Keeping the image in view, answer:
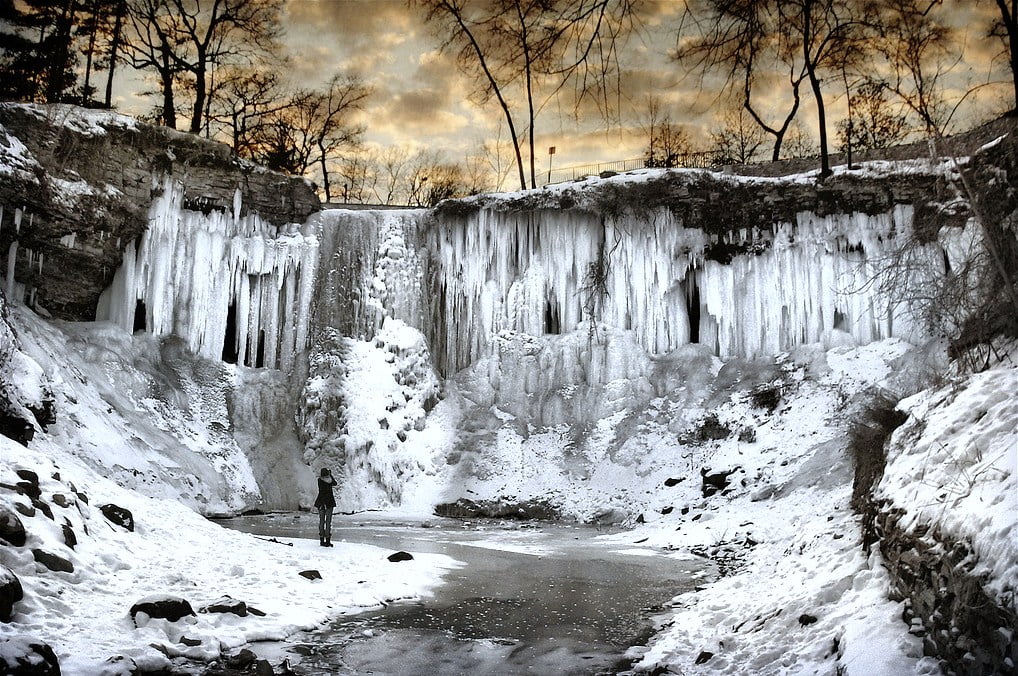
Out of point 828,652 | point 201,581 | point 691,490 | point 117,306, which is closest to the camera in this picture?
point 828,652

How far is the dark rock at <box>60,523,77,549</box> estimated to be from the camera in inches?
344

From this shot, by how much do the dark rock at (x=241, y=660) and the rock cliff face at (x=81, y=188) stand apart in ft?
57.5

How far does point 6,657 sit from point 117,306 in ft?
65.1

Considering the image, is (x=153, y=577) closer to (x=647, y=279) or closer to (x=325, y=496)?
(x=325, y=496)

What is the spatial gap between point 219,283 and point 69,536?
16973 millimetres

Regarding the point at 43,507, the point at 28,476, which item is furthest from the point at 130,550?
the point at 28,476

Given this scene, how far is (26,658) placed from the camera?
547 centimetres

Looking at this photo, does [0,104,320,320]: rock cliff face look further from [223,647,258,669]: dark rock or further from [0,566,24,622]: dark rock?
[223,647,258,669]: dark rock

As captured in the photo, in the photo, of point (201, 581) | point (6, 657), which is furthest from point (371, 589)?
point (6, 657)

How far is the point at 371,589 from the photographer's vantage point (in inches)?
386

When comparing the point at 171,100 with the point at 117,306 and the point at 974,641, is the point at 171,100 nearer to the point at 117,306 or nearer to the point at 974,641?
the point at 117,306

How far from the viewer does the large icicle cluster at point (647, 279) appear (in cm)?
2462

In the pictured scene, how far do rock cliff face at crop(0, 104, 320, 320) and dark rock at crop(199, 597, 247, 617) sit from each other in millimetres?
16355

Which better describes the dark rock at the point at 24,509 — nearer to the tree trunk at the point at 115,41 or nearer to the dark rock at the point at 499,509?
the dark rock at the point at 499,509
